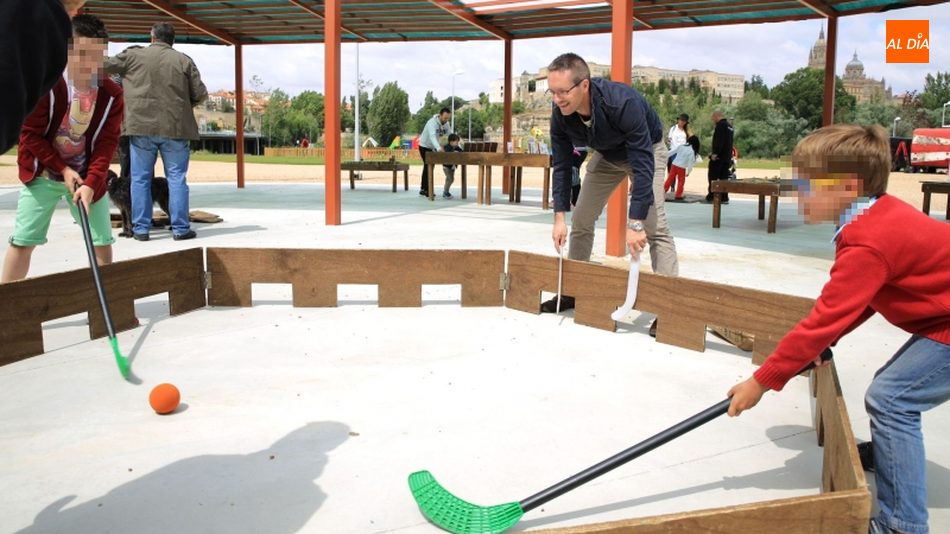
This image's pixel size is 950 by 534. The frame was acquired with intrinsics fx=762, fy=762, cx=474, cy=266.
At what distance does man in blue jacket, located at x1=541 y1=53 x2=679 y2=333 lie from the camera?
14.1 feet

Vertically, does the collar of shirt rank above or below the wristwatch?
above

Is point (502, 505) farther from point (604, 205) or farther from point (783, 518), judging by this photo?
point (604, 205)

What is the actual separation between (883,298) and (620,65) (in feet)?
17.9

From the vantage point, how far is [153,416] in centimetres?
325

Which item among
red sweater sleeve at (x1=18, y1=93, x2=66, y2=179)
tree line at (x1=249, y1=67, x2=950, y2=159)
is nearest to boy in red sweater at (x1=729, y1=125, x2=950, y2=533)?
red sweater sleeve at (x1=18, y1=93, x2=66, y2=179)

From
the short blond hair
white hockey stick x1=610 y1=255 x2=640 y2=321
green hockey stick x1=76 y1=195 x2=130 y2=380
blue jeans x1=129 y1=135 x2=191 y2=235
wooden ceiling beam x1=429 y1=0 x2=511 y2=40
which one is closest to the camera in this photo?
the short blond hair

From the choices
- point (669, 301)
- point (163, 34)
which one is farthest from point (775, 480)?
A: point (163, 34)

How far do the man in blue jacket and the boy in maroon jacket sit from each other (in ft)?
8.49

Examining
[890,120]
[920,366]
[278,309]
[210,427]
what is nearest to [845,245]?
[920,366]

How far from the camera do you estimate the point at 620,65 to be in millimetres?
7355

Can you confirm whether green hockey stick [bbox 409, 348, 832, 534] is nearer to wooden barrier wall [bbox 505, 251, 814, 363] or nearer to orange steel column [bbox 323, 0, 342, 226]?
wooden barrier wall [bbox 505, 251, 814, 363]

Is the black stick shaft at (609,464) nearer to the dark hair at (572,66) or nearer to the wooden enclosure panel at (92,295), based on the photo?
the dark hair at (572,66)

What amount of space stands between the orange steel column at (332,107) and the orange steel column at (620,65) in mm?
3516

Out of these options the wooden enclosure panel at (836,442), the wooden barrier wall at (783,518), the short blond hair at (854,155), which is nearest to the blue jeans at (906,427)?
the wooden enclosure panel at (836,442)
